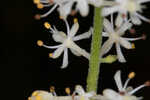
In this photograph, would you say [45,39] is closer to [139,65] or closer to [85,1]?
[139,65]

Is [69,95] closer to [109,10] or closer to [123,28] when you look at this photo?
[123,28]

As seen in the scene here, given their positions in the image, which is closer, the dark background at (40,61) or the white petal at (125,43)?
the white petal at (125,43)

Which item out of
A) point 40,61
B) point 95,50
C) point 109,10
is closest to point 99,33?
point 95,50

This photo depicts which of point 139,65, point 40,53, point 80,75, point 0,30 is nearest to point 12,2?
point 0,30

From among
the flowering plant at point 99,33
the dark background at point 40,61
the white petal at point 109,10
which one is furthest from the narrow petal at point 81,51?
the dark background at point 40,61

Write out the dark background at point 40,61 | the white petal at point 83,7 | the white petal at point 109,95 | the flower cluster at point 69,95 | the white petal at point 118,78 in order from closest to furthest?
the white petal at point 83,7, the white petal at point 109,95, the flower cluster at point 69,95, the white petal at point 118,78, the dark background at point 40,61

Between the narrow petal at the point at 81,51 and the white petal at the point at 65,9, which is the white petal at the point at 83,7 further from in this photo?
the narrow petal at the point at 81,51

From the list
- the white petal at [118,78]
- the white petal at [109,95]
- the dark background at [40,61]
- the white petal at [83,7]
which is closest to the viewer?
the white petal at [83,7]

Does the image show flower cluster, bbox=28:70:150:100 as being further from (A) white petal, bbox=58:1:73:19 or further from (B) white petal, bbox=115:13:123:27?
(A) white petal, bbox=58:1:73:19
